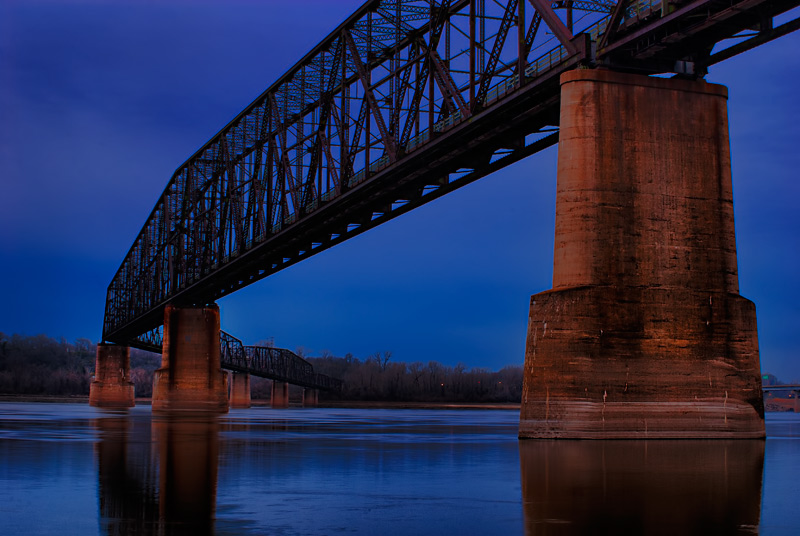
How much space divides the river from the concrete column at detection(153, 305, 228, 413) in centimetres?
5704

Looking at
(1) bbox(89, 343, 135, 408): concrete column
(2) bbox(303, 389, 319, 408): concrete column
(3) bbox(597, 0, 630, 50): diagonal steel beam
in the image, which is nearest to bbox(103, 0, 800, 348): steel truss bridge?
(3) bbox(597, 0, 630, 50): diagonal steel beam

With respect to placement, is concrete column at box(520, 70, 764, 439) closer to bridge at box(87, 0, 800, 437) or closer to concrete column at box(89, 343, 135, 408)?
bridge at box(87, 0, 800, 437)

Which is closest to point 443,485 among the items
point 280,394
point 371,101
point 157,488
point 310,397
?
point 157,488

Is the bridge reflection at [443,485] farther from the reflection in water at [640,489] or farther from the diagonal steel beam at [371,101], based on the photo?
the diagonal steel beam at [371,101]

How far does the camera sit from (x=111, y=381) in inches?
5187

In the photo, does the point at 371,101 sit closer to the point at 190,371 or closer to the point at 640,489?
the point at 190,371

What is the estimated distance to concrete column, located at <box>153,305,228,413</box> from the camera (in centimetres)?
8269

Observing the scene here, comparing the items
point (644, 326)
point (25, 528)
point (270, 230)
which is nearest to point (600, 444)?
point (644, 326)

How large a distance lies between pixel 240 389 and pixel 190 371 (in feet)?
→ 192

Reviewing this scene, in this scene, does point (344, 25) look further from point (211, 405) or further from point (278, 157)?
point (211, 405)

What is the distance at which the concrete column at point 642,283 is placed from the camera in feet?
94.1

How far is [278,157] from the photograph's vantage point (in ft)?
235

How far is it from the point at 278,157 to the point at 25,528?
6136cm

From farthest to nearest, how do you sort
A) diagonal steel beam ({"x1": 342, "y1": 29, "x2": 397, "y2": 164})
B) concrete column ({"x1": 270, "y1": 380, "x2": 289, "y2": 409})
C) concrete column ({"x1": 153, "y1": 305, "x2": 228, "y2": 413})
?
concrete column ({"x1": 270, "y1": 380, "x2": 289, "y2": 409}), concrete column ({"x1": 153, "y1": 305, "x2": 228, "y2": 413}), diagonal steel beam ({"x1": 342, "y1": 29, "x2": 397, "y2": 164})
